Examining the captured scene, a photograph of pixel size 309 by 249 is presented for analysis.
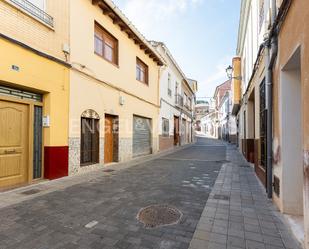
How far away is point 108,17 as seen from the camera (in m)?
8.93

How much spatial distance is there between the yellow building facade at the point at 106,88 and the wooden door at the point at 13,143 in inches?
56.5

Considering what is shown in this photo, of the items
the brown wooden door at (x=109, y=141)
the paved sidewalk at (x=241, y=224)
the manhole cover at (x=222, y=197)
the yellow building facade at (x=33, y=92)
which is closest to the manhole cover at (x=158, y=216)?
the paved sidewalk at (x=241, y=224)

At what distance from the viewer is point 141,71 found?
12734 millimetres

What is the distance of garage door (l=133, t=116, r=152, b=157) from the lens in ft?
38.4

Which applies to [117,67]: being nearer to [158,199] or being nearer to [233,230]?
[158,199]

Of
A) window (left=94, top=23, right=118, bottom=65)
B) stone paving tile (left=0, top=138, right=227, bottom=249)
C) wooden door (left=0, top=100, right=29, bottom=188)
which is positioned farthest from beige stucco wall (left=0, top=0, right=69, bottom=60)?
stone paving tile (left=0, top=138, right=227, bottom=249)

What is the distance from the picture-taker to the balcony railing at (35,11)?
5.36 meters

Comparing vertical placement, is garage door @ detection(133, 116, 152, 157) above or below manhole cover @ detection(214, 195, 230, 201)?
above

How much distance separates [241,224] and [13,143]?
5365 millimetres

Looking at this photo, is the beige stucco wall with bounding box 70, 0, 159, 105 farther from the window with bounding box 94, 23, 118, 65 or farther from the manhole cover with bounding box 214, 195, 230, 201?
the manhole cover with bounding box 214, 195, 230, 201

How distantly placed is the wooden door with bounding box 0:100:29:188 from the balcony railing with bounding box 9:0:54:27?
2.39m

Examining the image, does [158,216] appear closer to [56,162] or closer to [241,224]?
[241,224]

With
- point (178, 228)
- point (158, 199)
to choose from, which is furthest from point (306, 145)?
point (158, 199)

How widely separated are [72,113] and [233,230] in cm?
567
